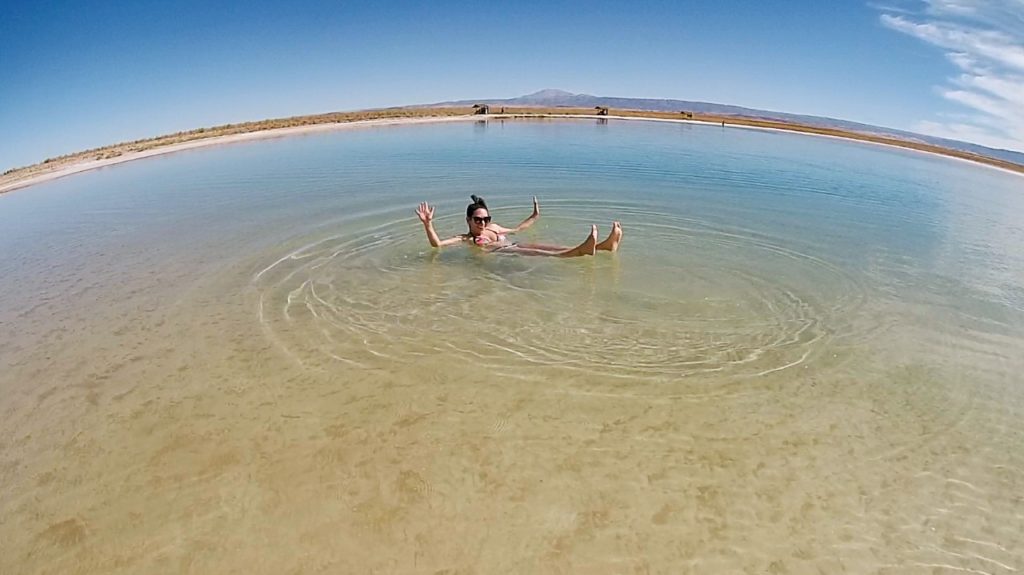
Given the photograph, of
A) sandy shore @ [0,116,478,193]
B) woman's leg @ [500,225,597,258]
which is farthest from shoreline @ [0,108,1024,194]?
woman's leg @ [500,225,597,258]

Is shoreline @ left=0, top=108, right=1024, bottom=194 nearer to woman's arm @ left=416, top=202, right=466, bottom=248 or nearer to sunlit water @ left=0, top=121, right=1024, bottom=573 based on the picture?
sunlit water @ left=0, top=121, right=1024, bottom=573

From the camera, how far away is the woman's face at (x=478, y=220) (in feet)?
31.1

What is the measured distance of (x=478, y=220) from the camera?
9555 mm

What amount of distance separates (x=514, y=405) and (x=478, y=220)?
515 centimetres

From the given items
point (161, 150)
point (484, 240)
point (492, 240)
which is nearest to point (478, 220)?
point (484, 240)

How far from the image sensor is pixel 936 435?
4.54m

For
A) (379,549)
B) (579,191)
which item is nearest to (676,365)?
(379,549)

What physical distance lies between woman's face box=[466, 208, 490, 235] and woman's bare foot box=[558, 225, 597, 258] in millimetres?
1553

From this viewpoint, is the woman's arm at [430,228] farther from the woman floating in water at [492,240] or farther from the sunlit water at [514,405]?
the sunlit water at [514,405]

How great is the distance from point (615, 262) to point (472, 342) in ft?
12.5

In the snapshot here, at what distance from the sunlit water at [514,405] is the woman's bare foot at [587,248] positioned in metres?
0.28

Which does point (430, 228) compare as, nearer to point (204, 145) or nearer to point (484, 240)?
point (484, 240)

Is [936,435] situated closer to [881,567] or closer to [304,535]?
[881,567]

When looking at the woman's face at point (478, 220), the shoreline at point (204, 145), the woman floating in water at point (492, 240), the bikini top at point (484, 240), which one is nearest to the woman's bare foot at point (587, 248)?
the woman floating in water at point (492, 240)
